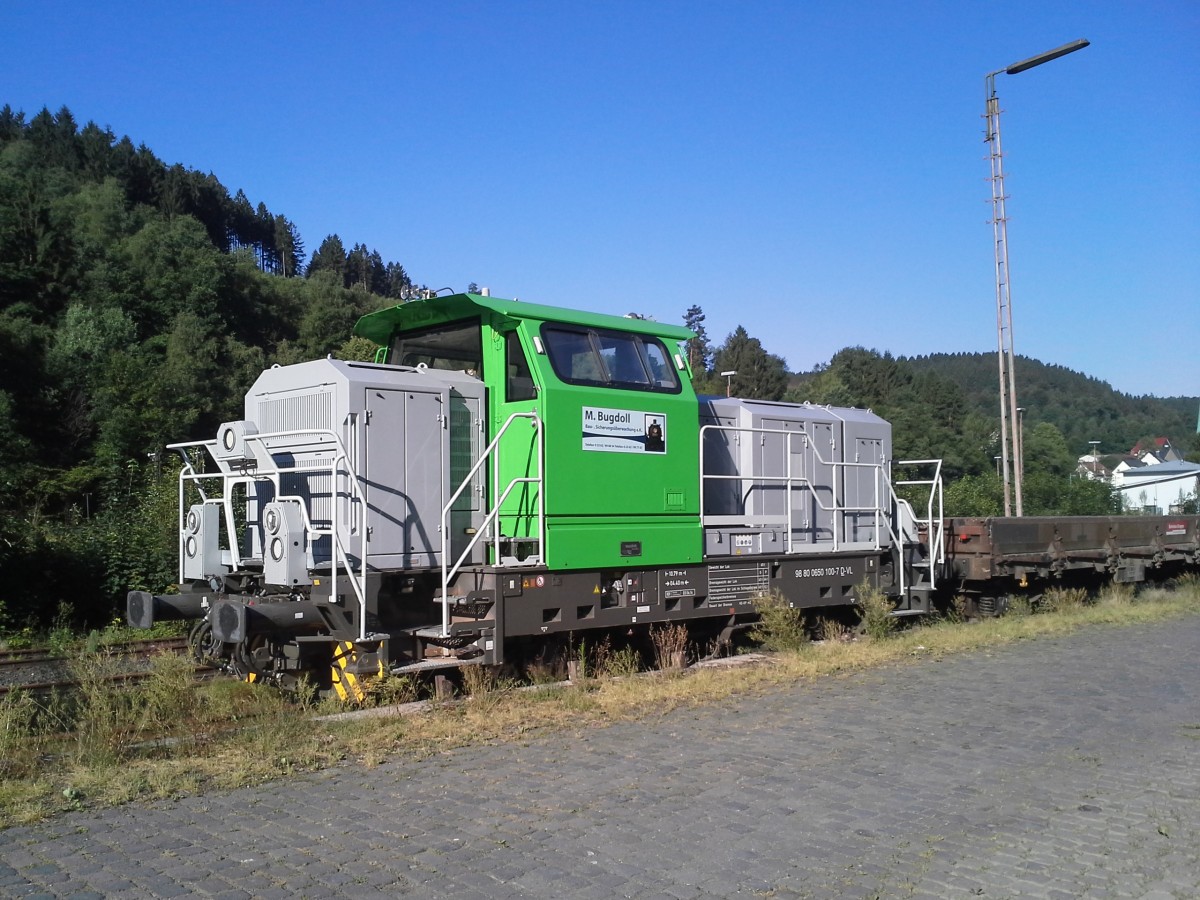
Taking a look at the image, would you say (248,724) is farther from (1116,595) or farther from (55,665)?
(1116,595)

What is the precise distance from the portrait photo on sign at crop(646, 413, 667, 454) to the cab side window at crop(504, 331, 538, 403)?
4.61 feet

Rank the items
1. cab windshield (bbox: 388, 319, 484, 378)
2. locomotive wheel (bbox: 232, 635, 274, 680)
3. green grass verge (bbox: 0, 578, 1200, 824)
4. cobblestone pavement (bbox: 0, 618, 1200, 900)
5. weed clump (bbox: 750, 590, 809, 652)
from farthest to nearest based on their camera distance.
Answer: weed clump (bbox: 750, 590, 809, 652) → cab windshield (bbox: 388, 319, 484, 378) → locomotive wheel (bbox: 232, 635, 274, 680) → green grass verge (bbox: 0, 578, 1200, 824) → cobblestone pavement (bbox: 0, 618, 1200, 900)

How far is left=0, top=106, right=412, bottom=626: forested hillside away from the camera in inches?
604

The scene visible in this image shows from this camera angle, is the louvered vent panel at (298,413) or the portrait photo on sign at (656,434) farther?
the portrait photo on sign at (656,434)

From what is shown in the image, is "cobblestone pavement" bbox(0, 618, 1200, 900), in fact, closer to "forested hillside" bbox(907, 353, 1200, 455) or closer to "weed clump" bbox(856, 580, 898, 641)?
"weed clump" bbox(856, 580, 898, 641)

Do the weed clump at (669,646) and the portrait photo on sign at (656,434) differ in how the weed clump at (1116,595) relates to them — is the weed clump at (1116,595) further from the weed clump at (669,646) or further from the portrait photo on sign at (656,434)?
the portrait photo on sign at (656,434)

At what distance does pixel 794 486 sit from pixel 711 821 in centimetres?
769

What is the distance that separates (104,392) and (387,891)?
39070 mm

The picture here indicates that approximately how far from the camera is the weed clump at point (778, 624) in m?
11.1

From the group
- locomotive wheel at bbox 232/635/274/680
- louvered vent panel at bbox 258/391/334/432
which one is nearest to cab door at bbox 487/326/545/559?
louvered vent panel at bbox 258/391/334/432

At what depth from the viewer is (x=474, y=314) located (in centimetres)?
982

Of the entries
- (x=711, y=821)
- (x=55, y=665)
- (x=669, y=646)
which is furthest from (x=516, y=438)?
(x=55, y=665)

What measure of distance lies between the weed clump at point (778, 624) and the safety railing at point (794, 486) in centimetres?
75

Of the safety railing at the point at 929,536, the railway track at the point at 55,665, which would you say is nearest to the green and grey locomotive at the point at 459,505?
the railway track at the point at 55,665
